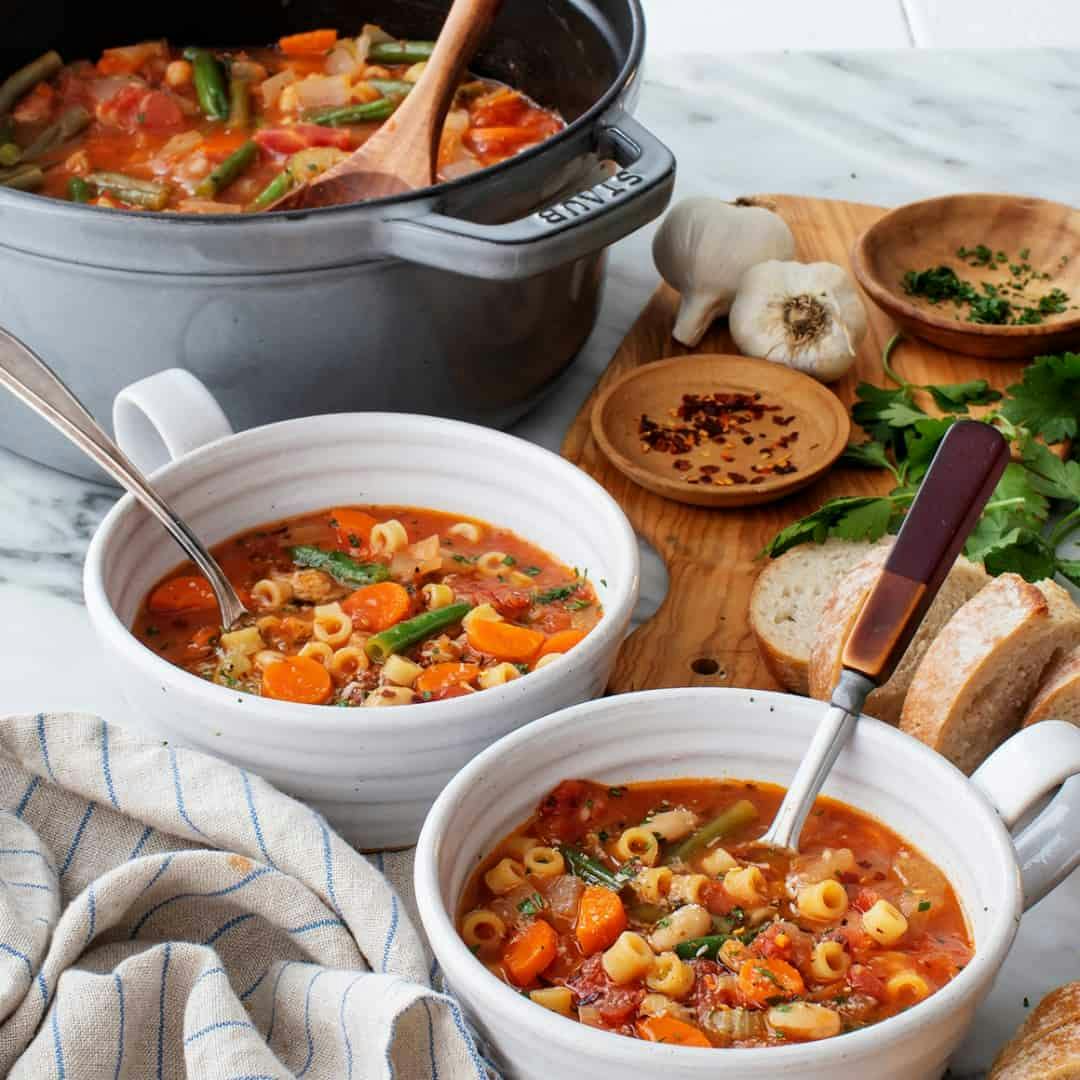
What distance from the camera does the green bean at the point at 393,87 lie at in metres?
3.40

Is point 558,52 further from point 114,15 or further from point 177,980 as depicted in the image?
point 177,980

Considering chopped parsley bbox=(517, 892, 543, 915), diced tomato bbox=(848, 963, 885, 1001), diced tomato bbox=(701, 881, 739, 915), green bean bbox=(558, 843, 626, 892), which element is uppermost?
diced tomato bbox=(848, 963, 885, 1001)

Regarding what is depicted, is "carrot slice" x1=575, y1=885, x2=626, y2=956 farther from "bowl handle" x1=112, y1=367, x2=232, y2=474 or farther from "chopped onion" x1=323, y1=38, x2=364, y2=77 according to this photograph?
"chopped onion" x1=323, y1=38, x2=364, y2=77

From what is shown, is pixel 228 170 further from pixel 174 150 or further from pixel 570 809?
pixel 570 809

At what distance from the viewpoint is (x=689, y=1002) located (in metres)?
1.72

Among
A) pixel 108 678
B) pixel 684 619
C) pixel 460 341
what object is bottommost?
pixel 108 678

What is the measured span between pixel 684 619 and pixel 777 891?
0.79m

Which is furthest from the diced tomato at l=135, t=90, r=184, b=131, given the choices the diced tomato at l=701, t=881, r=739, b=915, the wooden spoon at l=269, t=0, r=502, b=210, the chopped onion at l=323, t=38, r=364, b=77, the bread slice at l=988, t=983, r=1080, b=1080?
the bread slice at l=988, t=983, r=1080, b=1080

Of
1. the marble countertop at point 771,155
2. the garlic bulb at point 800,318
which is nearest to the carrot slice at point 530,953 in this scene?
the marble countertop at point 771,155

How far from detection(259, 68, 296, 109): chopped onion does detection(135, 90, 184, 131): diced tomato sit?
0.17 meters

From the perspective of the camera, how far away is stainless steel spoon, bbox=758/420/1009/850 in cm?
196

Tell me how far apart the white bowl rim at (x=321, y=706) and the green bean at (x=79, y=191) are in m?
0.93

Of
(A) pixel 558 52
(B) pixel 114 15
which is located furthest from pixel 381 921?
(B) pixel 114 15

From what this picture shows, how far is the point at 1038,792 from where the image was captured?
5.94ft
